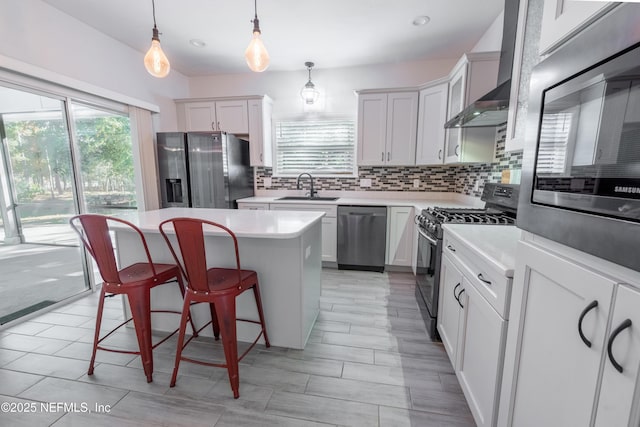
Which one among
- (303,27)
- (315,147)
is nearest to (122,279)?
(303,27)

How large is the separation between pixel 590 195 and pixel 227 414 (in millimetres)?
1778

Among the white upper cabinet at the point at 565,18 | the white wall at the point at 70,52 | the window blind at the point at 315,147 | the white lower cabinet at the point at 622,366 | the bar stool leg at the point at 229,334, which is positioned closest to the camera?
the white lower cabinet at the point at 622,366

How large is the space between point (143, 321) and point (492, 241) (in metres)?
2.02

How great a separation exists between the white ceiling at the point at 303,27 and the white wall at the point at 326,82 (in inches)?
5.5

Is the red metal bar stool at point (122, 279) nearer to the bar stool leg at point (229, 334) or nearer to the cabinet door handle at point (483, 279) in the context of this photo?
the bar stool leg at point (229, 334)

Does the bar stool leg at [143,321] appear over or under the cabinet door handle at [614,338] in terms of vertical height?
under

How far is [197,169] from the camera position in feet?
11.2

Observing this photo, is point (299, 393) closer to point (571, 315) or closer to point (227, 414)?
point (227, 414)

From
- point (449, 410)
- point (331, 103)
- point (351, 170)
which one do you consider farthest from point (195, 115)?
point (449, 410)

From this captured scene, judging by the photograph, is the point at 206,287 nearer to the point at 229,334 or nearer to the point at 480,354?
the point at 229,334

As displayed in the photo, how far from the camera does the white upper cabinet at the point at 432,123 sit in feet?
9.96

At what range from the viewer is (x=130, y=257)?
6.88 feet

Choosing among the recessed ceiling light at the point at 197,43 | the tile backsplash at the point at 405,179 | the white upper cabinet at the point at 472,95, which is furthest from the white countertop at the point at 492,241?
the recessed ceiling light at the point at 197,43

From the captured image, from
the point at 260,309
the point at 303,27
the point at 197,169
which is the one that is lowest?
the point at 260,309
